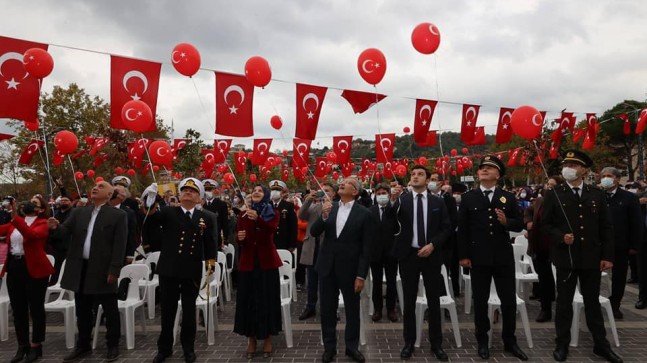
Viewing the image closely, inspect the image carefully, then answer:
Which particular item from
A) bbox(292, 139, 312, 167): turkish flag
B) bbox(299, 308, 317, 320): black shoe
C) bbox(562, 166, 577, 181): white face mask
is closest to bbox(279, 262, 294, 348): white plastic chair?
bbox(299, 308, 317, 320): black shoe

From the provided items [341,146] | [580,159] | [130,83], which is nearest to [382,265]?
[580,159]

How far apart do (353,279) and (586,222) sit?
265 cm

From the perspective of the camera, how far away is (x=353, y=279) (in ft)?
15.8

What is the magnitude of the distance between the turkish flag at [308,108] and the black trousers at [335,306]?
448 centimetres

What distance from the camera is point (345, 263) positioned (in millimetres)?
4781

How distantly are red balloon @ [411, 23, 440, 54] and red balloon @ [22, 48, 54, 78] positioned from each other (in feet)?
18.8

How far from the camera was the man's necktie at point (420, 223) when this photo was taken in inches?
191

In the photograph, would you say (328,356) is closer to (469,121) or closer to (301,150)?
(469,121)

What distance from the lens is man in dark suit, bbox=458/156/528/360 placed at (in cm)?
476

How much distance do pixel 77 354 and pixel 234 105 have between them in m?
4.51

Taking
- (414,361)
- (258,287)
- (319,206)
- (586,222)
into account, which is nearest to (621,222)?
(586,222)

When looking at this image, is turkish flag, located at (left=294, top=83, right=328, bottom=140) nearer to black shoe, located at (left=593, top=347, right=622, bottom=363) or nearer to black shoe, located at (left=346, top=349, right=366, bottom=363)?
black shoe, located at (left=346, top=349, right=366, bottom=363)

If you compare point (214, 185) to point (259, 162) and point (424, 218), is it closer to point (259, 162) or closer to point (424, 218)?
point (424, 218)

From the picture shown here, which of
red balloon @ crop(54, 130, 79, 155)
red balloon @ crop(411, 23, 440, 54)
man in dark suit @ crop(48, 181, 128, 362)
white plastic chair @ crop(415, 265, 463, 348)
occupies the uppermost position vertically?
red balloon @ crop(411, 23, 440, 54)
